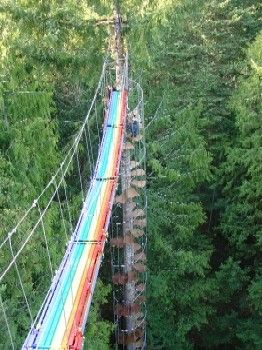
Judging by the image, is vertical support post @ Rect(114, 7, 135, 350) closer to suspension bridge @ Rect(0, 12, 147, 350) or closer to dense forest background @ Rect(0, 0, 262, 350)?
suspension bridge @ Rect(0, 12, 147, 350)

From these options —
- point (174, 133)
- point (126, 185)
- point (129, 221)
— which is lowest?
point (129, 221)

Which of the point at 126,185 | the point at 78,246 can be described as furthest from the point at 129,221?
the point at 78,246

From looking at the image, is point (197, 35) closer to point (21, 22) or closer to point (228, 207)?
point (228, 207)

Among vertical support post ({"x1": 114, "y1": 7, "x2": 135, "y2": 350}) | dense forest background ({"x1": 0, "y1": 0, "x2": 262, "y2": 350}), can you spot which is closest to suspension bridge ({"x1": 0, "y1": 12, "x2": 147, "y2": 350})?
vertical support post ({"x1": 114, "y1": 7, "x2": 135, "y2": 350})

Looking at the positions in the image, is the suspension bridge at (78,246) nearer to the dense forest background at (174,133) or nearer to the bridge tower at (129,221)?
the bridge tower at (129,221)

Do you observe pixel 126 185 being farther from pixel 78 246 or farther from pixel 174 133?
pixel 174 133

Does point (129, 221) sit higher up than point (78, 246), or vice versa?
point (78, 246)

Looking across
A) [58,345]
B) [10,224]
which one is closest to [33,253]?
[10,224]
